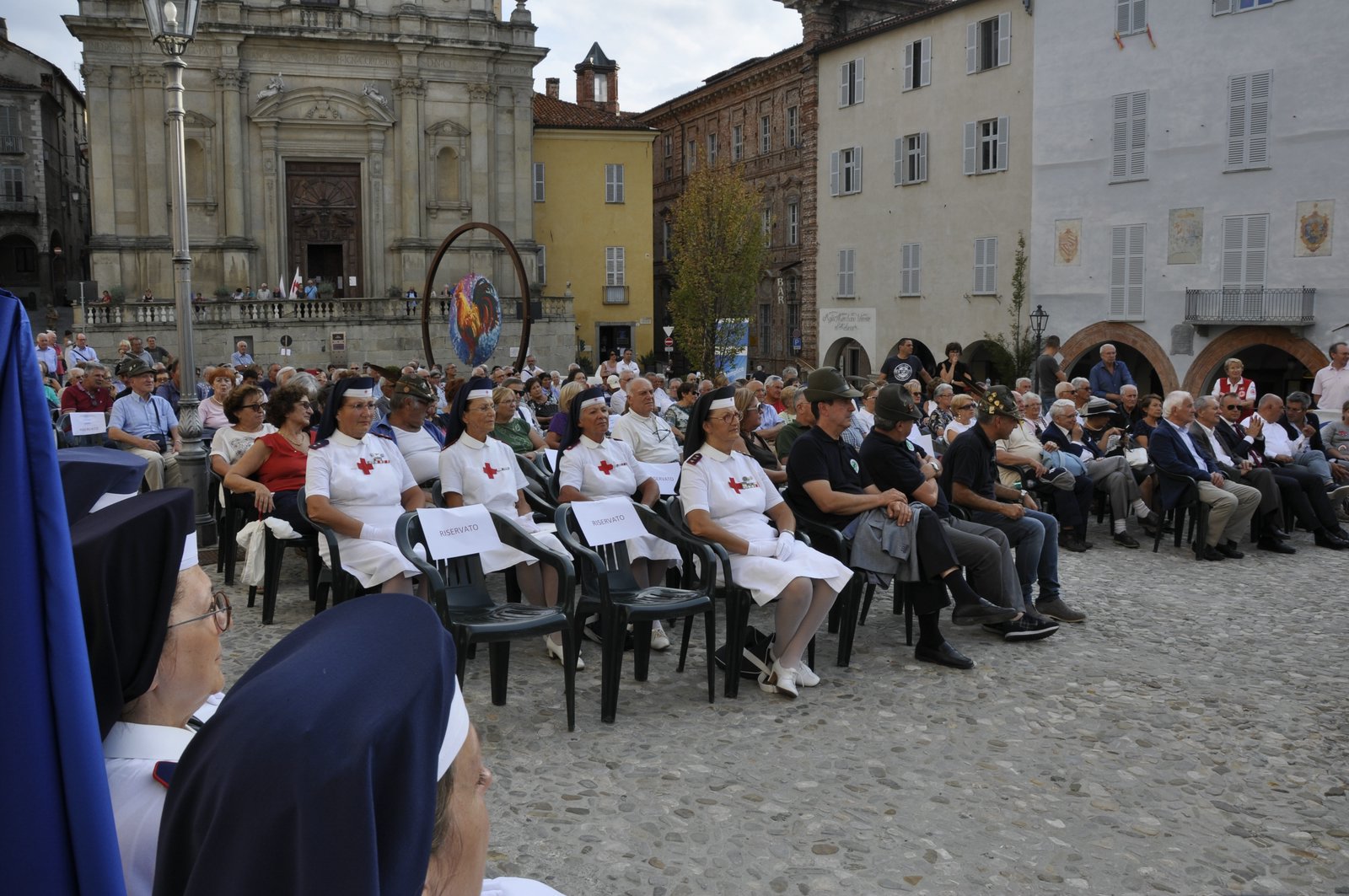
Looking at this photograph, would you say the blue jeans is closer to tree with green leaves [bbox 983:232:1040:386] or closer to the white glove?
the white glove

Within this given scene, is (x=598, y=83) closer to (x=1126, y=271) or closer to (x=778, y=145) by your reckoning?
(x=778, y=145)

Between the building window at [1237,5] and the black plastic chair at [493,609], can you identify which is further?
the building window at [1237,5]

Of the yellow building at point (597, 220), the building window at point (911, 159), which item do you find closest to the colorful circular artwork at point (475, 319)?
the building window at point (911, 159)

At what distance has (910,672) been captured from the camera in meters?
6.48

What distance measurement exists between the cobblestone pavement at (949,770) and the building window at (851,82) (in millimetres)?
28688

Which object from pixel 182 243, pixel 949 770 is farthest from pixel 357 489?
pixel 182 243

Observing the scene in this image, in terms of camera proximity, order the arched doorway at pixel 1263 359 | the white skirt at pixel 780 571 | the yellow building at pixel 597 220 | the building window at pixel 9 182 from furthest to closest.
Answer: the building window at pixel 9 182 < the yellow building at pixel 597 220 < the arched doorway at pixel 1263 359 < the white skirt at pixel 780 571

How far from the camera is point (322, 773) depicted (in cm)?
117

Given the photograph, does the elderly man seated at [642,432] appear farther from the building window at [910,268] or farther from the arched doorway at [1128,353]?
the building window at [910,268]

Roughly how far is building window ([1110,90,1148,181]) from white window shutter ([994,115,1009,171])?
10.6 feet

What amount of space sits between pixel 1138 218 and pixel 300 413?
22939mm

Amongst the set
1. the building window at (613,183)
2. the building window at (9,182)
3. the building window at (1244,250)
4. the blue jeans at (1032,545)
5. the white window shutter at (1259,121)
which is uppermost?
the building window at (9,182)

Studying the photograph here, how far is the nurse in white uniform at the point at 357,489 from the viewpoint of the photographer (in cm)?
630

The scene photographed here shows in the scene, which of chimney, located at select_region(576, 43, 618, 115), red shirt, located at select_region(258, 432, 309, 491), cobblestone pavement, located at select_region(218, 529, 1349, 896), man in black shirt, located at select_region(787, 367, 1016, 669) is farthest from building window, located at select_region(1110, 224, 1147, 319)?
chimney, located at select_region(576, 43, 618, 115)
